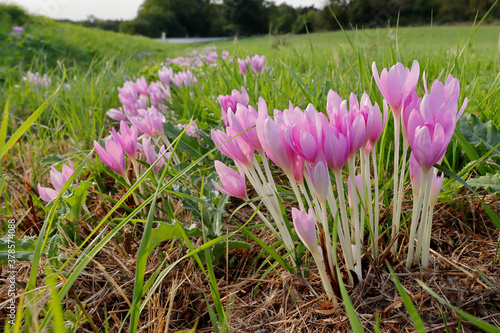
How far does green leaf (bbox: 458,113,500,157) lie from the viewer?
1301 millimetres

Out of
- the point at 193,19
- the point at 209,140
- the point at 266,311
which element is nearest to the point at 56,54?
the point at 209,140

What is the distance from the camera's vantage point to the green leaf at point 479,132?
130 cm

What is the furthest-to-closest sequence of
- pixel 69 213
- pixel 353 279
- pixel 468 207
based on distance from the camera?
pixel 69 213 < pixel 468 207 < pixel 353 279

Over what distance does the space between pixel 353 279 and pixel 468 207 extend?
602mm

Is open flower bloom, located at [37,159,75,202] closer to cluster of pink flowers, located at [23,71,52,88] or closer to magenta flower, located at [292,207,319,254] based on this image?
magenta flower, located at [292,207,319,254]

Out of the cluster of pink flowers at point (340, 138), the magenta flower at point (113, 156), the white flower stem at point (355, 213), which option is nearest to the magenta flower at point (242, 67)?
the magenta flower at point (113, 156)

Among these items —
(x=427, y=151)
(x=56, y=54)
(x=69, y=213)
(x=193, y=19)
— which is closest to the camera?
(x=427, y=151)

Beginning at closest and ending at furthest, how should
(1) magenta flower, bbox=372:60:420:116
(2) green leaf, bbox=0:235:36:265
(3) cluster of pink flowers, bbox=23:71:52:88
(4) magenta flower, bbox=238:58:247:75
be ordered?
(1) magenta flower, bbox=372:60:420:116
(2) green leaf, bbox=0:235:36:265
(4) magenta flower, bbox=238:58:247:75
(3) cluster of pink flowers, bbox=23:71:52:88

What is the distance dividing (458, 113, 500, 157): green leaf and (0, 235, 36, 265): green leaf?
1666mm

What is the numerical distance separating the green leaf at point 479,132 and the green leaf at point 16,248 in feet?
5.47

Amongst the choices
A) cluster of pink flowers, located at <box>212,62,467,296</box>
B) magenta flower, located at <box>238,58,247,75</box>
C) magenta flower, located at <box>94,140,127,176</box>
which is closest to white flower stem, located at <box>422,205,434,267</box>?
cluster of pink flowers, located at <box>212,62,467,296</box>

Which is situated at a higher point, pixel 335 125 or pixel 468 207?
pixel 335 125

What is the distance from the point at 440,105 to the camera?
759 millimetres

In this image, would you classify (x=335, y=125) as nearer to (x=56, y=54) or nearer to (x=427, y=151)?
(x=427, y=151)
